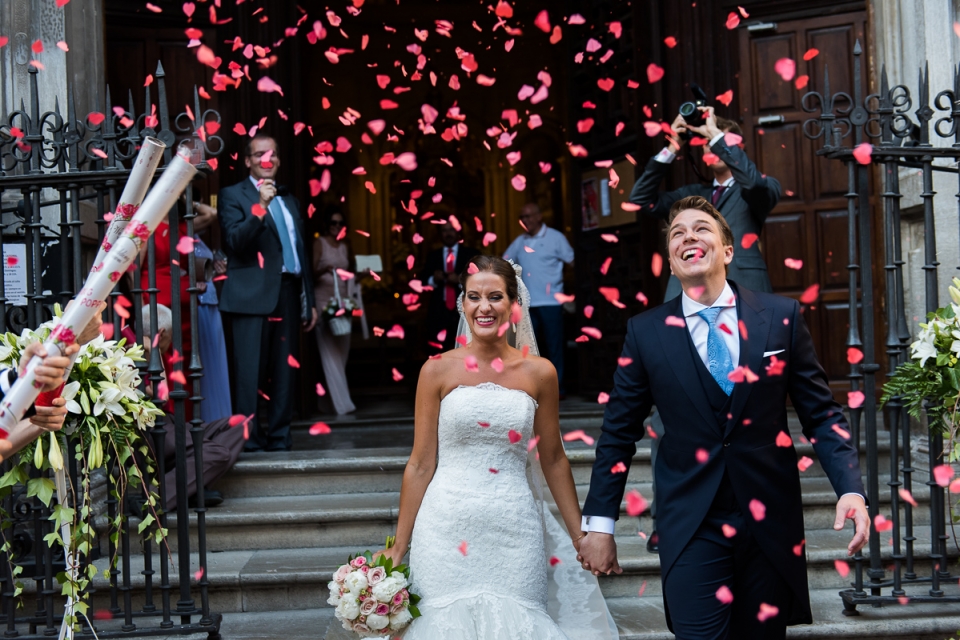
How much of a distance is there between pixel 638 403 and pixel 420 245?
1406cm

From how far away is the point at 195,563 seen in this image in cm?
543

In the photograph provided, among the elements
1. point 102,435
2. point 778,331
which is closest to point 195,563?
point 102,435

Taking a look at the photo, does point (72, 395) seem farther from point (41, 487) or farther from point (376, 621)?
point (376, 621)

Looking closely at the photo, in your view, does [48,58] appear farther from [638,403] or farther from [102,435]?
[638,403]

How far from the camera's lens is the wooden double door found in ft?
26.4

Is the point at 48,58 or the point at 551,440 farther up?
the point at 48,58

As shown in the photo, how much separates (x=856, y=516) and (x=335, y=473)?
12.9 feet

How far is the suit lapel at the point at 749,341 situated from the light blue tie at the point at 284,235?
14.0ft

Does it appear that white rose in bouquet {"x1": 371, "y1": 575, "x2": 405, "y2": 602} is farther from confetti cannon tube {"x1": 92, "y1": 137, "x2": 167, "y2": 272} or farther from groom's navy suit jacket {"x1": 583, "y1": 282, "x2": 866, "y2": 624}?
confetti cannon tube {"x1": 92, "y1": 137, "x2": 167, "y2": 272}

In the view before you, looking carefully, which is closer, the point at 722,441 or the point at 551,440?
the point at 722,441

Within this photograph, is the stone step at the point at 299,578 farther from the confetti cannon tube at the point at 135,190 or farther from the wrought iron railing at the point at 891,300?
the confetti cannon tube at the point at 135,190

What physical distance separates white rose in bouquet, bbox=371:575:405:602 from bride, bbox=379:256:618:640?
0.20 meters

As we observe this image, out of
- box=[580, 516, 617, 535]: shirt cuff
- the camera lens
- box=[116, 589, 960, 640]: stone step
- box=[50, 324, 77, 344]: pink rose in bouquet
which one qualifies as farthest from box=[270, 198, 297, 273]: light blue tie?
box=[50, 324, 77, 344]: pink rose in bouquet

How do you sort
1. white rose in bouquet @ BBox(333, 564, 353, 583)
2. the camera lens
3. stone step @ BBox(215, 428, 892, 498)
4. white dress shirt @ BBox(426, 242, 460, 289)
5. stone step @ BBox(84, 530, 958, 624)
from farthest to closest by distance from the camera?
white dress shirt @ BBox(426, 242, 460, 289) < stone step @ BBox(215, 428, 892, 498) < the camera lens < stone step @ BBox(84, 530, 958, 624) < white rose in bouquet @ BBox(333, 564, 353, 583)
